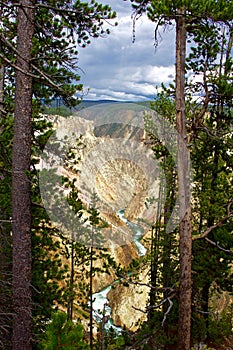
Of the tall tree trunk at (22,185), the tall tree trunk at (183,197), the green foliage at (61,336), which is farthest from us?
the tall tree trunk at (183,197)

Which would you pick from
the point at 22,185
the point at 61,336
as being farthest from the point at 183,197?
the point at 61,336

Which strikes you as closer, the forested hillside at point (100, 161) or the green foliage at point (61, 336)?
the green foliage at point (61, 336)

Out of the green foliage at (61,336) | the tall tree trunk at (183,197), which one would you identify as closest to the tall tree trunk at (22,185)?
the tall tree trunk at (183,197)

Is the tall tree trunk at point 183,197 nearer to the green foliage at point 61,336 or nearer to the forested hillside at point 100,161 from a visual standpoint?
the forested hillside at point 100,161

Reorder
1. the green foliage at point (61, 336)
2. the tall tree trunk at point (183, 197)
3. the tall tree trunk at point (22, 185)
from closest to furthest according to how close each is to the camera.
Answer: the green foliage at point (61, 336)
the tall tree trunk at point (22, 185)
the tall tree trunk at point (183, 197)

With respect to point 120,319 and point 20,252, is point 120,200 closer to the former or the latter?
point 20,252

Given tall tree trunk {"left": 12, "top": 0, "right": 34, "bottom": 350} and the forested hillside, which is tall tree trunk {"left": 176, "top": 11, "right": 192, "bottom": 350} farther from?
tall tree trunk {"left": 12, "top": 0, "right": 34, "bottom": 350}
